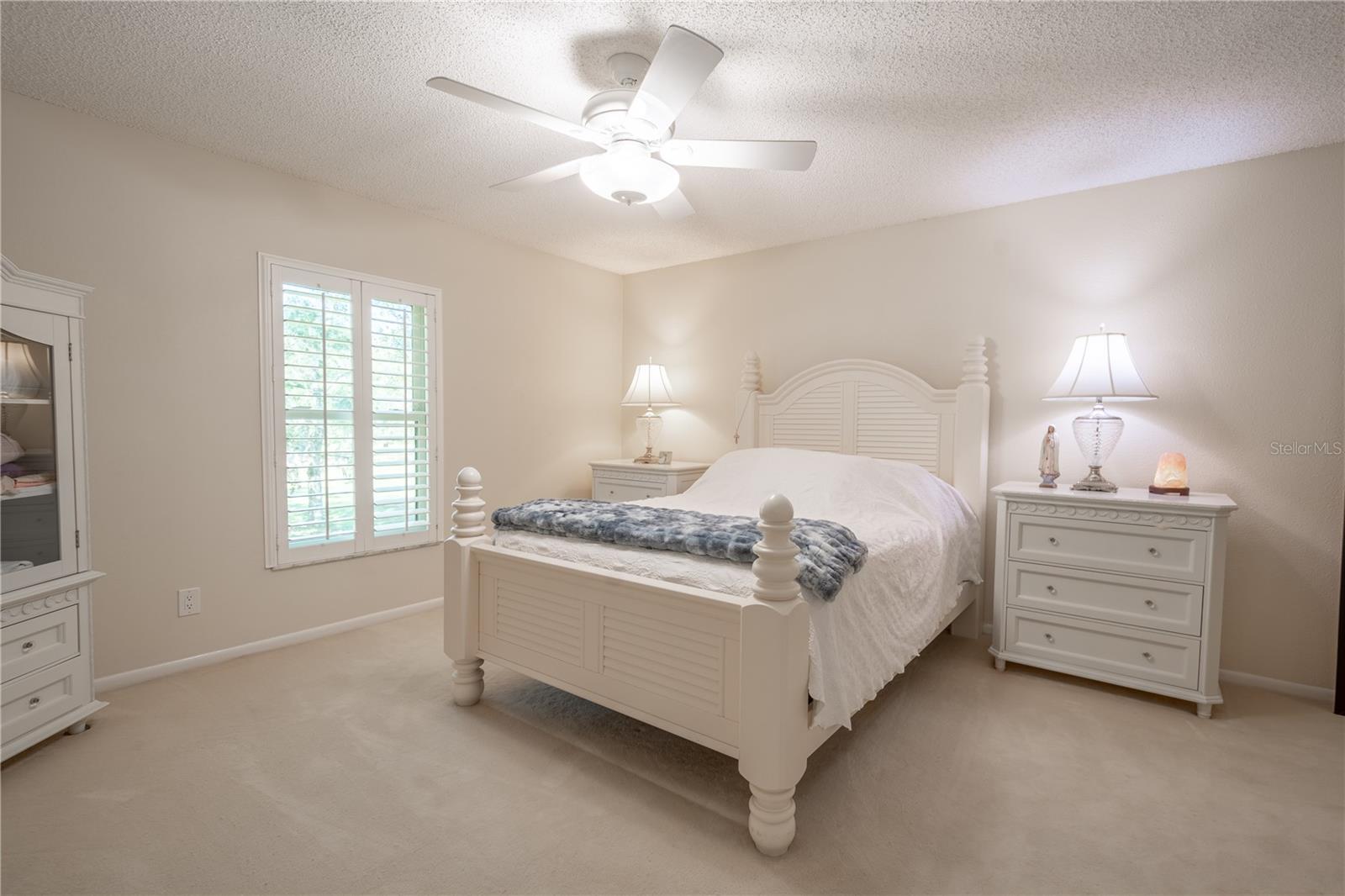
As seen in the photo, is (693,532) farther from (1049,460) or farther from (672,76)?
(1049,460)

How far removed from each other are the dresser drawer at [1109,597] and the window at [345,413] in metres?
3.17

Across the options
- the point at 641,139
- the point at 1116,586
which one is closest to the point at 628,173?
the point at 641,139

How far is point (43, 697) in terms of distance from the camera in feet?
6.84

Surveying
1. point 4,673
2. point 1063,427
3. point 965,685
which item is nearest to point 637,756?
point 965,685

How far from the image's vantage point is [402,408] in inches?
140

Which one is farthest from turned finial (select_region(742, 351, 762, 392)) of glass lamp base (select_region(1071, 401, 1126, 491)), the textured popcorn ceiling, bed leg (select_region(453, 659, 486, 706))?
bed leg (select_region(453, 659, 486, 706))

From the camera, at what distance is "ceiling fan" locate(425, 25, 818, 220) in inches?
69.3

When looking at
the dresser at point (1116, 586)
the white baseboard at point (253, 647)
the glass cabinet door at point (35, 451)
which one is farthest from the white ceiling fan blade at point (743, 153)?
the white baseboard at point (253, 647)

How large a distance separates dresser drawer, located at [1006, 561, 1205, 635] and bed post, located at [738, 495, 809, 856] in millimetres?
1686

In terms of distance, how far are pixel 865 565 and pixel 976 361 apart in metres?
1.79

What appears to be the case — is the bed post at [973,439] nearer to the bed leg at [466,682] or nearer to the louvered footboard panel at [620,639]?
the louvered footboard panel at [620,639]

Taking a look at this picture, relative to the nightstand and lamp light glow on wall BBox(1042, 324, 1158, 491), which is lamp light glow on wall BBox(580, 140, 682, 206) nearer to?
lamp light glow on wall BBox(1042, 324, 1158, 491)

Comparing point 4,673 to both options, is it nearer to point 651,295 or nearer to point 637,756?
point 637,756

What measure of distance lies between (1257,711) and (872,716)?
5.12 feet
